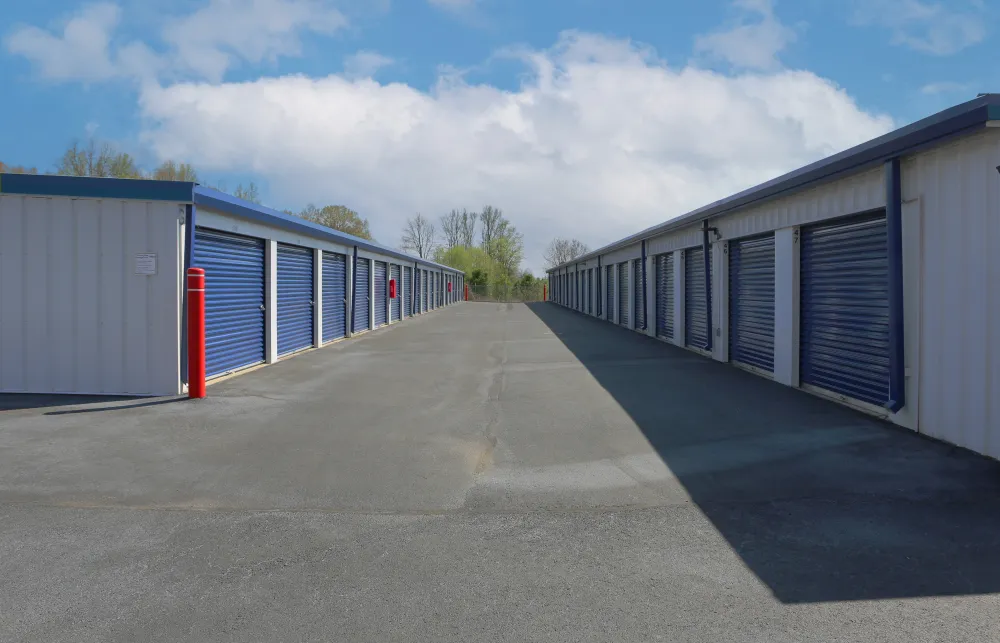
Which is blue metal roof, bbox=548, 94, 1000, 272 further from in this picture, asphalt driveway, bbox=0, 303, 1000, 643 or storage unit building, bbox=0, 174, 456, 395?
storage unit building, bbox=0, 174, 456, 395

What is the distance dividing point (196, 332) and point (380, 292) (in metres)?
15.8

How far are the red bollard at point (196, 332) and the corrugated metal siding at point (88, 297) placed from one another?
1.20ft

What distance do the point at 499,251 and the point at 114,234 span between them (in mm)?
70462

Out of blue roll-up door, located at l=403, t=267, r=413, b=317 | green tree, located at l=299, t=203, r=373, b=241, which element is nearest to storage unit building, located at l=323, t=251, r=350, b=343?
blue roll-up door, located at l=403, t=267, r=413, b=317

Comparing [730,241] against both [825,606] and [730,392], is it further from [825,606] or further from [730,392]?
[825,606]

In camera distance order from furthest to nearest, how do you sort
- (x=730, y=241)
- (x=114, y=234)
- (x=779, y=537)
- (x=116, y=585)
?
1. (x=730, y=241)
2. (x=114, y=234)
3. (x=779, y=537)
4. (x=116, y=585)

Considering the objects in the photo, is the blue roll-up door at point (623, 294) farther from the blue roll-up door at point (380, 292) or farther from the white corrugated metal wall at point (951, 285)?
the white corrugated metal wall at point (951, 285)

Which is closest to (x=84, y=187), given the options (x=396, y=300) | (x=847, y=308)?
(x=847, y=308)

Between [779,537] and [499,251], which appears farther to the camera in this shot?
[499,251]

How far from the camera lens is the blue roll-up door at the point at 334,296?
1705cm

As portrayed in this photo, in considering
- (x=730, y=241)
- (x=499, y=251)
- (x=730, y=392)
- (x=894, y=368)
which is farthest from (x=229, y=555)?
(x=499, y=251)

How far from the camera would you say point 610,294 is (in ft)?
91.4

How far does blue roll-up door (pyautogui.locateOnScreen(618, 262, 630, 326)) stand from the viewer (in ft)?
79.6

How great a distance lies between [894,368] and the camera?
23.3 ft
